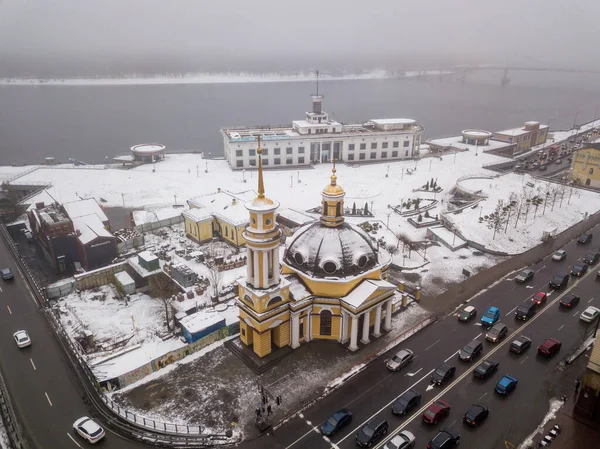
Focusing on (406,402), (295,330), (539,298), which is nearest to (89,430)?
(295,330)

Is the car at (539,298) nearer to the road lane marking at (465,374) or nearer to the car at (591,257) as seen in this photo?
the road lane marking at (465,374)

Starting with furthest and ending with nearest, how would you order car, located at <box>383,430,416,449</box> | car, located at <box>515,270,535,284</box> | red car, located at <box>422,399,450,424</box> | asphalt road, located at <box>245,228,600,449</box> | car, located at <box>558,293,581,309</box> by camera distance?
car, located at <box>515,270,535,284</box> → car, located at <box>558,293,581,309</box> → red car, located at <box>422,399,450,424</box> → asphalt road, located at <box>245,228,600,449</box> → car, located at <box>383,430,416,449</box>

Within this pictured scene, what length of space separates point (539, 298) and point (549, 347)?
694 centimetres

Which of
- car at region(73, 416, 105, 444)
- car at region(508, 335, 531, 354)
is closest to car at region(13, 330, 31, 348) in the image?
car at region(73, 416, 105, 444)

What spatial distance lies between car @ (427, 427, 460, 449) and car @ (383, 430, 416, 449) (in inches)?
36.8

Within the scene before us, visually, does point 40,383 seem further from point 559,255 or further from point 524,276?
point 559,255

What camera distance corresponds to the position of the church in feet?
97.0

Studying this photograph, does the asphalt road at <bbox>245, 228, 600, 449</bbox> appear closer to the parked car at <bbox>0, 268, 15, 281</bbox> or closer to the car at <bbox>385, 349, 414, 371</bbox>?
the car at <bbox>385, 349, 414, 371</bbox>

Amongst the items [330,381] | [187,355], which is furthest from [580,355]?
[187,355]

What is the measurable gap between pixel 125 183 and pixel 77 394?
4701 centimetres

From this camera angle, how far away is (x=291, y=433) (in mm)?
24797

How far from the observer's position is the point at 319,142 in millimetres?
79750

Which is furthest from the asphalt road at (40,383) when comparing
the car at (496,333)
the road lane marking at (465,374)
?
the car at (496,333)

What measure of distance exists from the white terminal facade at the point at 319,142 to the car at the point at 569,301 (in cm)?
5077
